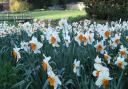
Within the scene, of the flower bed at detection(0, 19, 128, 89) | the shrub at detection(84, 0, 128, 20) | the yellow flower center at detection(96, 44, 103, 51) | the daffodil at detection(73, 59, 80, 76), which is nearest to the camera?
the flower bed at detection(0, 19, 128, 89)

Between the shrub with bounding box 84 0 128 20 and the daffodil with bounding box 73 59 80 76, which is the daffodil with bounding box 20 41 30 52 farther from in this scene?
the shrub with bounding box 84 0 128 20

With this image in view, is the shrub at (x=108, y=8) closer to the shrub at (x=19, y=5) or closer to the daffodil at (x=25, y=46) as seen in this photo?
the daffodil at (x=25, y=46)

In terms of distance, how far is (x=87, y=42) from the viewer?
4.63 metres

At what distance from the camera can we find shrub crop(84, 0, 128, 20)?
16.3 m

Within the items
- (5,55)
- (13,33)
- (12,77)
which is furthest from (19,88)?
(13,33)

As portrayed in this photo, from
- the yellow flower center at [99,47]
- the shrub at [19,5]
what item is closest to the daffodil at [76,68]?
the yellow flower center at [99,47]

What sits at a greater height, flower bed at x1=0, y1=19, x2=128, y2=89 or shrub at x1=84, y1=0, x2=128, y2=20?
flower bed at x1=0, y1=19, x2=128, y2=89

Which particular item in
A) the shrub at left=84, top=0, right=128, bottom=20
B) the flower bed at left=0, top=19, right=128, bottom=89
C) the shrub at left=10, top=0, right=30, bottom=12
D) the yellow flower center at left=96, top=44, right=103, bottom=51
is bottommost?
the shrub at left=10, top=0, right=30, bottom=12

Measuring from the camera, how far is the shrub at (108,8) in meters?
16.3

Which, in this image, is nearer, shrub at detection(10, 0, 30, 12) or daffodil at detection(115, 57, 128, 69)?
daffodil at detection(115, 57, 128, 69)

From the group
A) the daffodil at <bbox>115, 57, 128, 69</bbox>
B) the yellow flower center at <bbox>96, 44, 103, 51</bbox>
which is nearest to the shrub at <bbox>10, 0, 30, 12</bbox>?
the yellow flower center at <bbox>96, 44, 103, 51</bbox>

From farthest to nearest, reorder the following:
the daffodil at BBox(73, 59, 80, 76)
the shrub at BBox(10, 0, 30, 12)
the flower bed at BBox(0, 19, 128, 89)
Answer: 1. the shrub at BBox(10, 0, 30, 12)
2. the daffodil at BBox(73, 59, 80, 76)
3. the flower bed at BBox(0, 19, 128, 89)

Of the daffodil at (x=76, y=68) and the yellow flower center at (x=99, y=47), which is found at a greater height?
the yellow flower center at (x=99, y=47)

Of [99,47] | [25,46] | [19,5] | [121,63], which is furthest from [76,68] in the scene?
[19,5]
